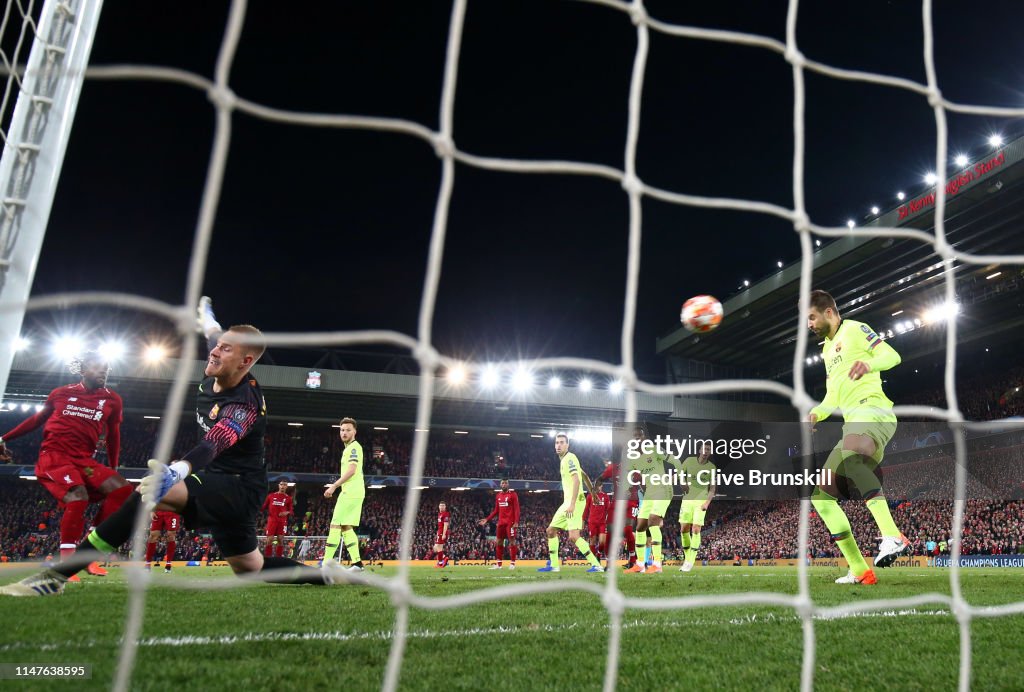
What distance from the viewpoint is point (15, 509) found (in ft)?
80.5

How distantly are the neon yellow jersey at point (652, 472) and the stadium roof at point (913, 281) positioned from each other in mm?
14442

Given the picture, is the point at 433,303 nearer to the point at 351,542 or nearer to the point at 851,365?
the point at 851,365

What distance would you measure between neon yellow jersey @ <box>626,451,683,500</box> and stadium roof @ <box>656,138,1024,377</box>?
1444 cm

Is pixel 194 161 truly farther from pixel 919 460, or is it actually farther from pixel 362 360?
pixel 919 460

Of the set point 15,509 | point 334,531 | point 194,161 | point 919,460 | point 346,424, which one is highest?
point 194,161

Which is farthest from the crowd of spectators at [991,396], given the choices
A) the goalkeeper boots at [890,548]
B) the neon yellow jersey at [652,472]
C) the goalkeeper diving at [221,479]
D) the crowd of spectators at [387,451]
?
the goalkeeper diving at [221,479]

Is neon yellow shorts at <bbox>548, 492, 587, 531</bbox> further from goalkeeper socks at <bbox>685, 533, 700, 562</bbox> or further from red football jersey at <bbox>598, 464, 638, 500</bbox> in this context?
goalkeeper socks at <bbox>685, 533, 700, 562</bbox>

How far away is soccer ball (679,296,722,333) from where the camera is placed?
18.8ft

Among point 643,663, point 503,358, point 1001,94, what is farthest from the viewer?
point 503,358

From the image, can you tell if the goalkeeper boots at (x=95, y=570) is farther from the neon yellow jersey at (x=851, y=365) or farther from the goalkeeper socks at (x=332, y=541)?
the neon yellow jersey at (x=851, y=365)

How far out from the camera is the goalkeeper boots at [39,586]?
12.2ft

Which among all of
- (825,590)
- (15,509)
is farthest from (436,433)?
(825,590)

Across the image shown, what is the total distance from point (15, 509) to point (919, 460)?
34.9m

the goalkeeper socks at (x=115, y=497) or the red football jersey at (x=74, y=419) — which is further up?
the red football jersey at (x=74, y=419)
